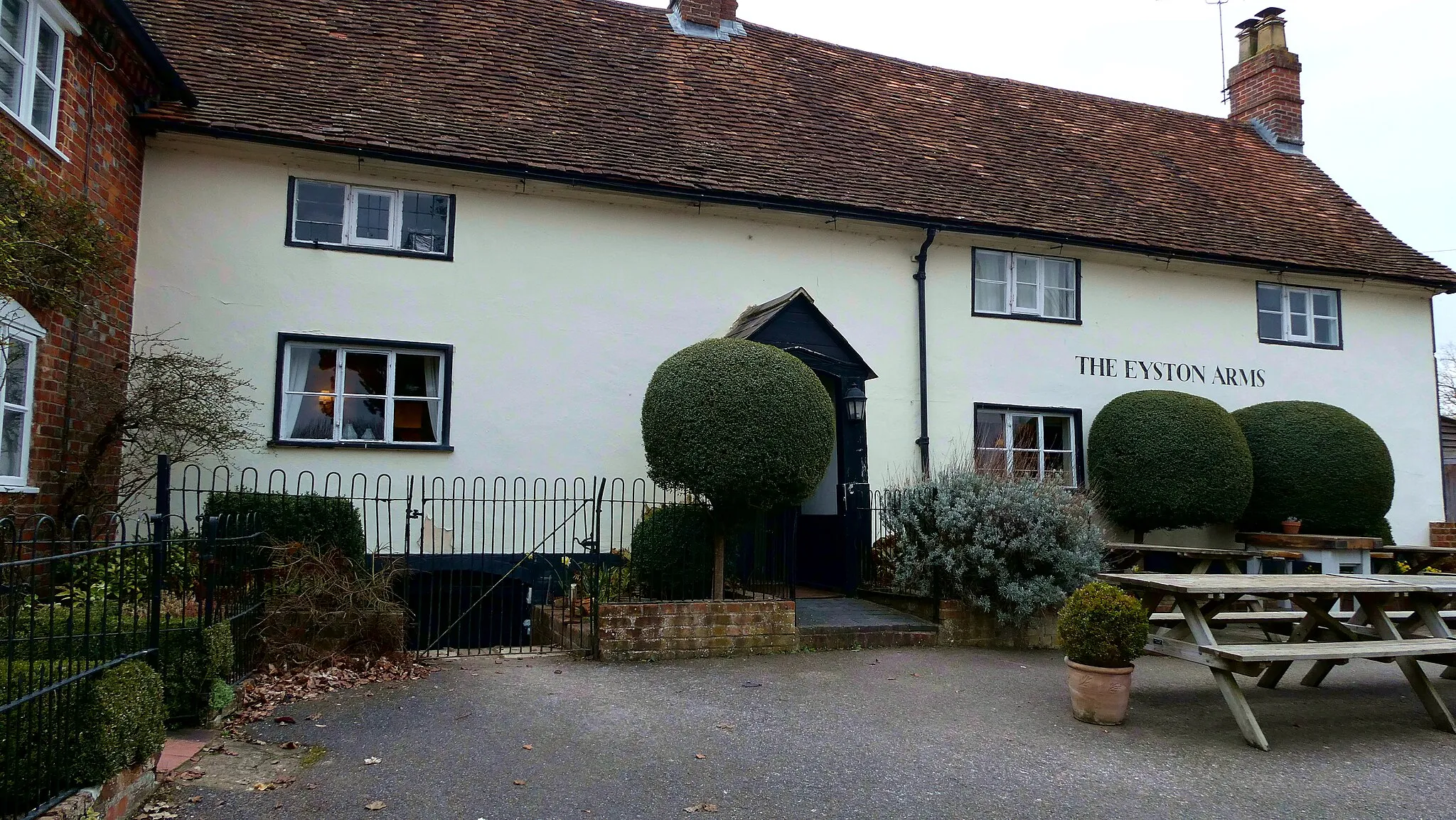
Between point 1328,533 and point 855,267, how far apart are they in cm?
738

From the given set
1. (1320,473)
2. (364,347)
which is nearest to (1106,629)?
(364,347)

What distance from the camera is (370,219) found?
10898 millimetres

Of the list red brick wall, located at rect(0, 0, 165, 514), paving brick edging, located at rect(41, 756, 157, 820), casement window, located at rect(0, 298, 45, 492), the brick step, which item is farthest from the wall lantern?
paving brick edging, located at rect(41, 756, 157, 820)

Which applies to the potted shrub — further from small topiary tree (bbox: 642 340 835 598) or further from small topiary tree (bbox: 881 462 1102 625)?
small topiary tree (bbox: 642 340 835 598)

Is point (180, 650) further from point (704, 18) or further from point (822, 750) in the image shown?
point (704, 18)

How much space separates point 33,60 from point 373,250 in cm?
352

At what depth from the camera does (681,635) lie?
857 centimetres

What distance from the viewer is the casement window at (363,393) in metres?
10.4

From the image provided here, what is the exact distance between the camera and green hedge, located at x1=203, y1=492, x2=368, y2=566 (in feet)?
27.2

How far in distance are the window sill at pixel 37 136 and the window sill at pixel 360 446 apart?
322cm

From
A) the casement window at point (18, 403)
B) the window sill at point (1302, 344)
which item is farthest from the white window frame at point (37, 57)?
the window sill at point (1302, 344)

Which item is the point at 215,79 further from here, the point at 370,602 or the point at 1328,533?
the point at 1328,533

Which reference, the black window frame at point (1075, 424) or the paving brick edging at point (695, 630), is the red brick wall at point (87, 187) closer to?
the paving brick edging at point (695, 630)

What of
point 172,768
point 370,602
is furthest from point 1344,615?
point 172,768
